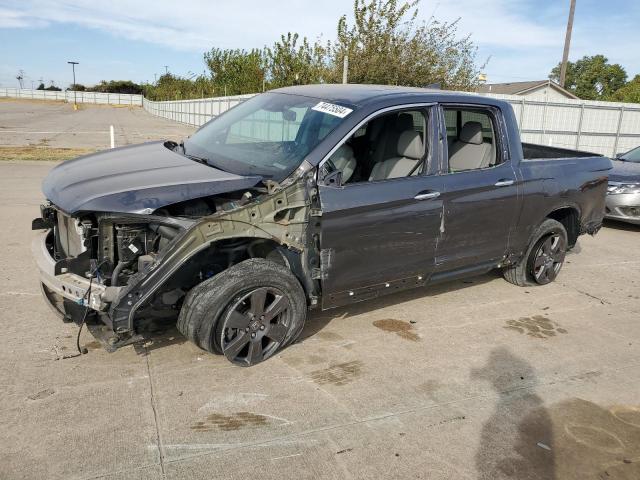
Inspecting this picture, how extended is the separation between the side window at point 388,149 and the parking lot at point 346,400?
128 centimetres

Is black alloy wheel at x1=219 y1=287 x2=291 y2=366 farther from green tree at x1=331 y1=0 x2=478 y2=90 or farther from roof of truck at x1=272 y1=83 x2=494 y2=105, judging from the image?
green tree at x1=331 y1=0 x2=478 y2=90

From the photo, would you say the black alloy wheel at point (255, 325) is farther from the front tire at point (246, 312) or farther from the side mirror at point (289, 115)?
the side mirror at point (289, 115)

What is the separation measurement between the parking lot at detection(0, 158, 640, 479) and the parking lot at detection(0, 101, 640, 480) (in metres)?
0.01

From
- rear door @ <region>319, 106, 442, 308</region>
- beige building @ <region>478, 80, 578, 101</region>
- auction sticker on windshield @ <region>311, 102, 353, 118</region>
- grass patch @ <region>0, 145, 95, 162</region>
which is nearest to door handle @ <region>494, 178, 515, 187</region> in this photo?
rear door @ <region>319, 106, 442, 308</region>

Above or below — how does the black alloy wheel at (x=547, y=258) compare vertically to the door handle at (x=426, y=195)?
below

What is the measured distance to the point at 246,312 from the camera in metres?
3.62

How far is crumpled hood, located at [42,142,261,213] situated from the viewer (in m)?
3.26

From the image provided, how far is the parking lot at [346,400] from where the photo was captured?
281 cm

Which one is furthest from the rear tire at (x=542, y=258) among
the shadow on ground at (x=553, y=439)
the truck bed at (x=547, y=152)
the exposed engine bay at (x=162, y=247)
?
the exposed engine bay at (x=162, y=247)

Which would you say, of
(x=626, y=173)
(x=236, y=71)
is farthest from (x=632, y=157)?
(x=236, y=71)

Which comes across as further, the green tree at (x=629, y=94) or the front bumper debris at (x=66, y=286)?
the green tree at (x=629, y=94)

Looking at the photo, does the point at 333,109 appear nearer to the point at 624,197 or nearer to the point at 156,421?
the point at 156,421

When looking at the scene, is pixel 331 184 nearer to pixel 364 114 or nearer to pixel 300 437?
pixel 364 114

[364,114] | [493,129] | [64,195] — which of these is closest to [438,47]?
[493,129]
